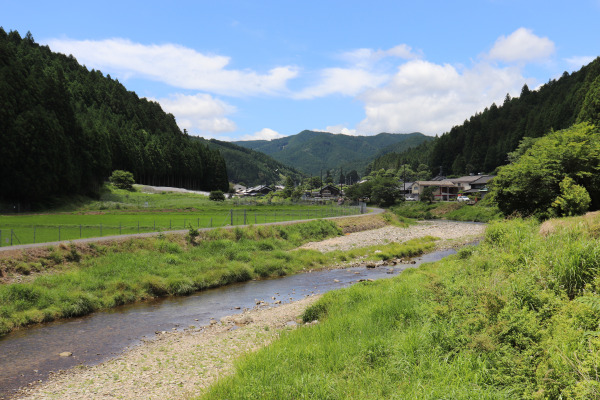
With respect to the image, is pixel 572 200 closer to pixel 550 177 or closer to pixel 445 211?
pixel 550 177

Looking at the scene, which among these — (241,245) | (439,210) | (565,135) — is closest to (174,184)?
(439,210)

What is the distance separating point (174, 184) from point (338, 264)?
293 ft

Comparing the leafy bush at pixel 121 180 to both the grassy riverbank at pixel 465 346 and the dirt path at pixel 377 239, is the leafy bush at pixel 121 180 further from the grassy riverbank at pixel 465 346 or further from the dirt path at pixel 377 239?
the grassy riverbank at pixel 465 346

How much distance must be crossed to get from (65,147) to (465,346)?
196 feet

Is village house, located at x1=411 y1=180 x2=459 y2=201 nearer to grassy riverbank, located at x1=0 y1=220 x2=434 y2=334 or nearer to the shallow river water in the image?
grassy riverbank, located at x1=0 y1=220 x2=434 y2=334

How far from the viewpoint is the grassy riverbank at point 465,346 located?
585cm

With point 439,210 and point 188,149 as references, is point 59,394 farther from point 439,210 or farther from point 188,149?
point 188,149

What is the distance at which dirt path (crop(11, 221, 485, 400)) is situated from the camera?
360 inches

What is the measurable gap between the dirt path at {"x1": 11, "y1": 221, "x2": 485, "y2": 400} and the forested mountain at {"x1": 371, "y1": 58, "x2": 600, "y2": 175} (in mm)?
87200

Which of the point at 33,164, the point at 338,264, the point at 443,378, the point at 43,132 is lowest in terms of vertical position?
the point at 338,264

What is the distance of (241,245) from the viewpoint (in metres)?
28.6

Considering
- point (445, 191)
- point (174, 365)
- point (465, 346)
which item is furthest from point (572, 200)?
point (445, 191)

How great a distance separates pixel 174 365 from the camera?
34.7 ft

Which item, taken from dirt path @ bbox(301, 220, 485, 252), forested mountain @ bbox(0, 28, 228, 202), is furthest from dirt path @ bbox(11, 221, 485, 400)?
forested mountain @ bbox(0, 28, 228, 202)
